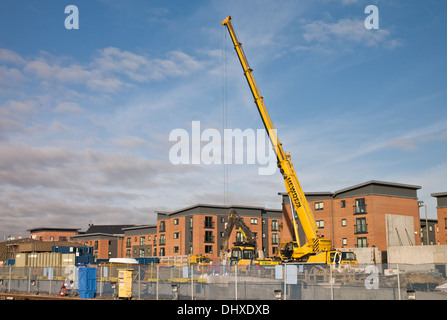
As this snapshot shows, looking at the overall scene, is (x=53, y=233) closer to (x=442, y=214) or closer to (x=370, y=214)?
(x=370, y=214)

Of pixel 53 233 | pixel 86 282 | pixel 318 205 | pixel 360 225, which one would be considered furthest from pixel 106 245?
pixel 86 282

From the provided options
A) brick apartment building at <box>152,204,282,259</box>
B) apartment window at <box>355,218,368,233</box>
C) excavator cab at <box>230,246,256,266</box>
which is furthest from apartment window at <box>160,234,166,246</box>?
excavator cab at <box>230,246,256,266</box>

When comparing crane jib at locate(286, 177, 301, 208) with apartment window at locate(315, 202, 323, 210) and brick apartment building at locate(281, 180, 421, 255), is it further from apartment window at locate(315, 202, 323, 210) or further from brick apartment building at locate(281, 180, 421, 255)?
apartment window at locate(315, 202, 323, 210)

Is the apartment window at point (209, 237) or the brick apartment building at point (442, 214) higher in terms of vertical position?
the brick apartment building at point (442, 214)

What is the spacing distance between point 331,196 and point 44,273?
46212 millimetres

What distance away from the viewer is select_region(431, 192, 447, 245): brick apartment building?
7625 centimetres

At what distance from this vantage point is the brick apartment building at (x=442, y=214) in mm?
76250

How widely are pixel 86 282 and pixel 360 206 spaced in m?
47.8

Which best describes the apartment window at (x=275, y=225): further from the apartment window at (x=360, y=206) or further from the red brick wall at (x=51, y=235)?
the red brick wall at (x=51, y=235)

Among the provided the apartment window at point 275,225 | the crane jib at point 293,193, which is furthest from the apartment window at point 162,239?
the crane jib at point 293,193

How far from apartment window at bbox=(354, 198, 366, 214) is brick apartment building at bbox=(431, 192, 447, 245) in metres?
17.2
